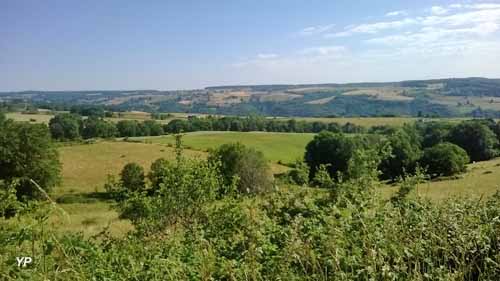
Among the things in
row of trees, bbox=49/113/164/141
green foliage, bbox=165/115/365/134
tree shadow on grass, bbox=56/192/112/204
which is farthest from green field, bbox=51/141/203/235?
green foliage, bbox=165/115/365/134

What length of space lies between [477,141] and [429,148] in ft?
57.8

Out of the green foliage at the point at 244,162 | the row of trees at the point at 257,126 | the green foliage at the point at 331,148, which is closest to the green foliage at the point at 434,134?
the green foliage at the point at 331,148

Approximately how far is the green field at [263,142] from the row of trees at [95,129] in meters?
16.4

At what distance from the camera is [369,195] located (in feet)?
18.3

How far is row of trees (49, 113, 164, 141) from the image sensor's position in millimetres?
102062

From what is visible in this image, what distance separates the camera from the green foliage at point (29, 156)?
43.4 m

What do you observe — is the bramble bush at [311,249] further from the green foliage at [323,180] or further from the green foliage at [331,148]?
the green foliage at [331,148]

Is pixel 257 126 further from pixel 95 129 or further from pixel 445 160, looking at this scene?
pixel 445 160

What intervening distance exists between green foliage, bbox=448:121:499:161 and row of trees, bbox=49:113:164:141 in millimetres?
71233

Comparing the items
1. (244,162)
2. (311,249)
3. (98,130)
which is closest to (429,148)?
(244,162)

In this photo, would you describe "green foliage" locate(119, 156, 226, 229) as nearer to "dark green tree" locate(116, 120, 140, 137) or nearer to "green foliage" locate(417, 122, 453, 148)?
"green foliage" locate(417, 122, 453, 148)

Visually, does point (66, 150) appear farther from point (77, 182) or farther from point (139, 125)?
point (139, 125)

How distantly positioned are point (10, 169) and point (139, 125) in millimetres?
69833

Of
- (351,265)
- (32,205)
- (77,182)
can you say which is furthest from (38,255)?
(77,182)
